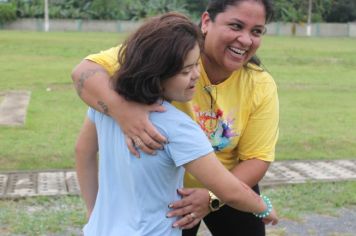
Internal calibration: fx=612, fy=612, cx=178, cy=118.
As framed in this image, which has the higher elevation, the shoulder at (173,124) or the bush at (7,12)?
the shoulder at (173,124)

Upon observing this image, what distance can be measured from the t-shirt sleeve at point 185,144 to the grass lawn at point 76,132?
2.23 ft

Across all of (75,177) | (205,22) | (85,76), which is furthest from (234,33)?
(75,177)

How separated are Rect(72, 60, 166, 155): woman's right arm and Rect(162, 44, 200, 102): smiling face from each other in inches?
2.6

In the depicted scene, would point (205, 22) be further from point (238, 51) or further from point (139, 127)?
point (139, 127)

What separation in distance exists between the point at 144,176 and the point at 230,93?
0.72m

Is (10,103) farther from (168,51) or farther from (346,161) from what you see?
(168,51)

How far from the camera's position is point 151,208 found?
75.2 inches

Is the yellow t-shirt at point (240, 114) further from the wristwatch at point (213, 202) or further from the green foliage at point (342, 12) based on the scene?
the green foliage at point (342, 12)

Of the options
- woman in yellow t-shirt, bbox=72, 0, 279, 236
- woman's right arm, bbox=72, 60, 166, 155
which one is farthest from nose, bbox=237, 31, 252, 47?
woman's right arm, bbox=72, 60, 166, 155

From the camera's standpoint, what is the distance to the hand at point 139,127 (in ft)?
6.03

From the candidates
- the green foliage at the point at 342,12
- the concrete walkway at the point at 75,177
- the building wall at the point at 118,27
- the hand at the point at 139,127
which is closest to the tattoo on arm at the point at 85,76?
the hand at the point at 139,127

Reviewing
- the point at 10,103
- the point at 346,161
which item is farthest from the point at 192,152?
the point at 10,103

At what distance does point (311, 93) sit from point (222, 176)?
1217cm

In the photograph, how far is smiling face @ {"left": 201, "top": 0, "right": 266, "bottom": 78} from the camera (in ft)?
7.37
